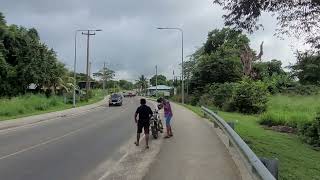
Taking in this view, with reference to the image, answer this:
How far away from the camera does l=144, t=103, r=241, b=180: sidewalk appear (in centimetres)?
1171

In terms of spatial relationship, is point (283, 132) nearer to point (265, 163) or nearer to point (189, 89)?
point (265, 163)

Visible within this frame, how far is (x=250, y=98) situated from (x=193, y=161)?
34.0 m

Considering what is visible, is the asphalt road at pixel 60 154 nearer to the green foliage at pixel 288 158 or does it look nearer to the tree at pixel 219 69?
the green foliage at pixel 288 158

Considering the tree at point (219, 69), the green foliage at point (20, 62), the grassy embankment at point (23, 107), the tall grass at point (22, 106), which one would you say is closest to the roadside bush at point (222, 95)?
the tree at point (219, 69)

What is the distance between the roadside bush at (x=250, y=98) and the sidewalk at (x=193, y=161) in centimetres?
2747

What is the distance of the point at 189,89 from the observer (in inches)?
3243

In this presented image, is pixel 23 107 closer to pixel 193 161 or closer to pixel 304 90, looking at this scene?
pixel 193 161

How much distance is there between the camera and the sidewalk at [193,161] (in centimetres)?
→ 1171

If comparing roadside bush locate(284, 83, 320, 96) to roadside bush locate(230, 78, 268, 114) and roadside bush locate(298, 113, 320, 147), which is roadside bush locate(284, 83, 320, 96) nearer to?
roadside bush locate(230, 78, 268, 114)

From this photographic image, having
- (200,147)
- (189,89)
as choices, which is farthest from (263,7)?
(189,89)

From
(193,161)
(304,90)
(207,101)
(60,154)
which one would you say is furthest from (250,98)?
(193,161)

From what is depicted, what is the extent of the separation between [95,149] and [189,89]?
65.6 m

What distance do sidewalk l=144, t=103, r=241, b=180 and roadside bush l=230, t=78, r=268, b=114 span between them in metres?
27.5

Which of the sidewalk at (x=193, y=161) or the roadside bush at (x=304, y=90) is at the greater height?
the roadside bush at (x=304, y=90)
